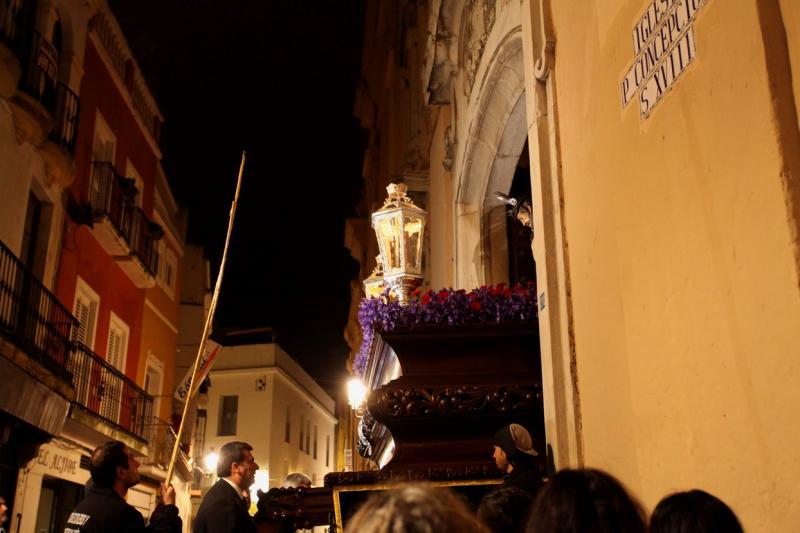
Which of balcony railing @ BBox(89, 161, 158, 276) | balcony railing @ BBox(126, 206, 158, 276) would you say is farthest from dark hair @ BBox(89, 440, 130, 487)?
balcony railing @ BBox(126, 206, 158, 276)

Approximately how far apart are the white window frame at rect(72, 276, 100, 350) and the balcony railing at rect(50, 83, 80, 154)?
300 centimetres

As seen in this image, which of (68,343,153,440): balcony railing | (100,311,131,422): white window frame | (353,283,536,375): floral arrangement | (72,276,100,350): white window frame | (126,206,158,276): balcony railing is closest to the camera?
(353,283,536,375): floral arrangement

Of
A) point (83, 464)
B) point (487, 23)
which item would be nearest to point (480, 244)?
point (487, 23)

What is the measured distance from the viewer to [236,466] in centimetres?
596

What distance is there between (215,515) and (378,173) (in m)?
23.3

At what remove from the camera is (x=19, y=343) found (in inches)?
506

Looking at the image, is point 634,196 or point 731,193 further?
point 634,196

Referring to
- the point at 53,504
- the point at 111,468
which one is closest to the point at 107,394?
the point at 53,504

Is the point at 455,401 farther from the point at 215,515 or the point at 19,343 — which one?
the point at 19,343

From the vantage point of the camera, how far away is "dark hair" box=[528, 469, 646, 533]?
231 centimetres

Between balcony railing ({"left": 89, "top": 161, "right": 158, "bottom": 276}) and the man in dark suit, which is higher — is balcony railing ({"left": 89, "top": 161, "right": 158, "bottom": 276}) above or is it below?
above

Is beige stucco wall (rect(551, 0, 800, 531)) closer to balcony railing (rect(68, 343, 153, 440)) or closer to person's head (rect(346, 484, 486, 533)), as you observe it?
person's head (rect(346, 484, 486, 533))

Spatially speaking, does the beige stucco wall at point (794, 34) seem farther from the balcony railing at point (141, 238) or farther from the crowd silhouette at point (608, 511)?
the balcony railing at point (141, 238)

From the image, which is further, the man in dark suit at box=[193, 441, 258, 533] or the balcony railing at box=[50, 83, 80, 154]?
the balcony railing at box=[50, 83, 80, 154]
